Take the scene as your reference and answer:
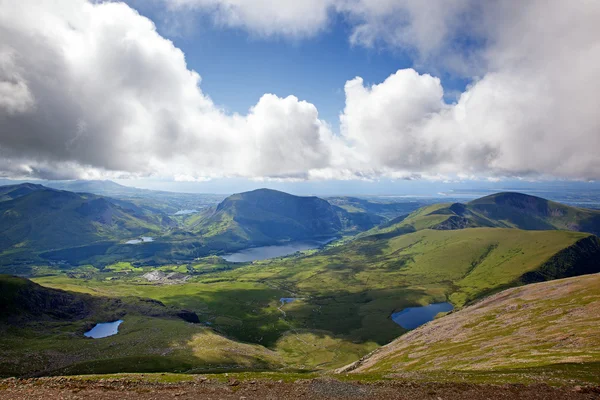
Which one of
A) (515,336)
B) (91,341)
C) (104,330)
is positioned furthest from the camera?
(104,330)

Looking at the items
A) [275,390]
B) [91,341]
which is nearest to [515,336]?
[275,390]

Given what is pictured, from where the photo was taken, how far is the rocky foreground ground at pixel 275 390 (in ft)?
121

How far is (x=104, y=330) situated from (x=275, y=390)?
13276 cm

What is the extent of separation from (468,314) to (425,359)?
57.9 m

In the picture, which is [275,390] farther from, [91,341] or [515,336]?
[91,341]

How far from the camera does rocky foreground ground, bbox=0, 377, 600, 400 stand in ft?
121

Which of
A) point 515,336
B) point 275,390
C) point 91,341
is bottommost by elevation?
point 91,341

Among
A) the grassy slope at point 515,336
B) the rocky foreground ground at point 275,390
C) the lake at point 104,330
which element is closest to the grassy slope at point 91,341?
the lake at point 104,330

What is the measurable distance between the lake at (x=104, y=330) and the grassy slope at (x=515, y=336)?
108m

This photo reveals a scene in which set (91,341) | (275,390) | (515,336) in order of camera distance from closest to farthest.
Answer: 1. (275,390)
2. (515,336)
3. (91,341)

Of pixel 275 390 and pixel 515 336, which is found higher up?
pixel 275 390

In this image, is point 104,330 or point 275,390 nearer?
point 275,390

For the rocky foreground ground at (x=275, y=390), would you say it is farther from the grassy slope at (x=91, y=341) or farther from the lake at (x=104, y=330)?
the lake at (x=104, y=330)

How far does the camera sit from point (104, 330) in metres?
139
